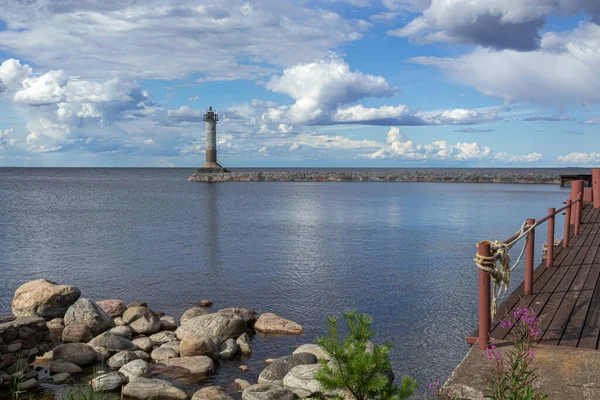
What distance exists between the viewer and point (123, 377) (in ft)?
36.6

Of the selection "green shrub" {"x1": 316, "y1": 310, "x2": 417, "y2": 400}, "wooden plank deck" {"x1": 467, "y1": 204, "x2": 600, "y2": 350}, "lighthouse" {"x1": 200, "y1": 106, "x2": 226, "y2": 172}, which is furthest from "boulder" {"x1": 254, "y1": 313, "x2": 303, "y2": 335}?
→ "lighthouse" {"x1": 200, "y1": 106, "x2": 226, "y2": 172}

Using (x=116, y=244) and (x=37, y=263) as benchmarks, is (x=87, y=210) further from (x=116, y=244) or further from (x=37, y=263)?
(x=37, y=263)

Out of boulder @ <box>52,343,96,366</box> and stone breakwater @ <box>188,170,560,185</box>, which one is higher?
stone breakwater @ <box>188,170,560,185</box>

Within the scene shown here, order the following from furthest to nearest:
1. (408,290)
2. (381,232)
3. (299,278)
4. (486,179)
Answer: (486,179) → (381,232) → (299,278) → (408,290)

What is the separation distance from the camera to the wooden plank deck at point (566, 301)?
7.28m

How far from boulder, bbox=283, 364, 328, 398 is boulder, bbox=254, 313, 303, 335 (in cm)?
353

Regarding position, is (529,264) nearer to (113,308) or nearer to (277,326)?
(277,326)

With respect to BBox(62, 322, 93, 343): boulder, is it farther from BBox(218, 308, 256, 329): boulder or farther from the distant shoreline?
the distant shoreline

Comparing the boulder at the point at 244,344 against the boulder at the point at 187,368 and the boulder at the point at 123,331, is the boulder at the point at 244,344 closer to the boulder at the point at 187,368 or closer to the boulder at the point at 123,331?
the boulder at the point at 187,368

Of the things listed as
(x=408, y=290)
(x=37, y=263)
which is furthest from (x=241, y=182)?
(x=408, y=290)

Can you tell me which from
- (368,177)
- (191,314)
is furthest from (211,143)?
(191,314)

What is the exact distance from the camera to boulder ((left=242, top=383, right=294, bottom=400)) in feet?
32.6

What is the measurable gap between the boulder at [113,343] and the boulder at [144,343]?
0.15 meters

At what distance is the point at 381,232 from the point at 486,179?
282ft
